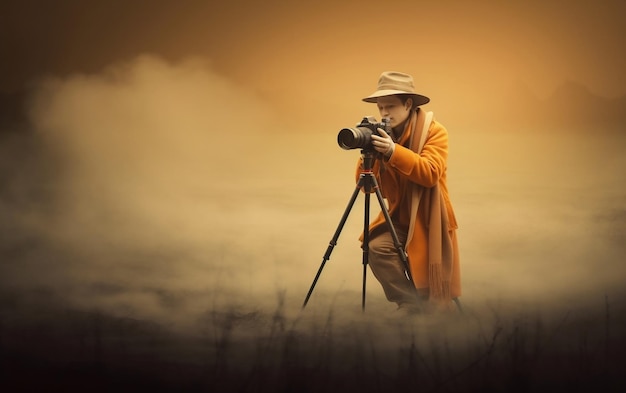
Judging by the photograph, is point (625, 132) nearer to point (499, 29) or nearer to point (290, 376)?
point (499, 29)

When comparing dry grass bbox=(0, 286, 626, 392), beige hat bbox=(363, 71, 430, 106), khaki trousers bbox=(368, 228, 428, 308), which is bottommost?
dry grass bbox=(0, 286, 626, 392)

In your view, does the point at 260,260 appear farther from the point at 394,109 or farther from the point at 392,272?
the point at 394,109

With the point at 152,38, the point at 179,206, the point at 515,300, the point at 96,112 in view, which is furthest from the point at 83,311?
the point at 515,300

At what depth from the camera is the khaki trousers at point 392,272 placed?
3.60 meters

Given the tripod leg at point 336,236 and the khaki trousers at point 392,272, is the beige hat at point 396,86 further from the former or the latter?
the khaki trousers at point 392,272

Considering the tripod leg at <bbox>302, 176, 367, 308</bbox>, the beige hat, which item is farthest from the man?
the tripod leg at <bbox>302, 176, 367, 308</bbox>

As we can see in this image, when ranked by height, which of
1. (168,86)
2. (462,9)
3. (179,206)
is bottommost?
(179,206)

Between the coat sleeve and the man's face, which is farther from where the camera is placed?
the man's face

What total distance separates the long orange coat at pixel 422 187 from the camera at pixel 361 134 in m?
0.11

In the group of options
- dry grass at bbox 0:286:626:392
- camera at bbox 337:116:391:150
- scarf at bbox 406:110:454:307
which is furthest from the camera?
dry grass at bbox 0:286:626:392

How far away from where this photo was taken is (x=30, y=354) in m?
3.97

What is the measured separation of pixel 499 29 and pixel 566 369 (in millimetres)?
1603

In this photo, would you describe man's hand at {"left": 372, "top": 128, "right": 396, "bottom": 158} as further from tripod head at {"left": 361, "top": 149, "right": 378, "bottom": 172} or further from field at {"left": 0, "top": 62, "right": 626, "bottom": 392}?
field at {"left": 0, "top": 62, "right": 626, "bottom": 392}

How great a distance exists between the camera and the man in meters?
3.56
